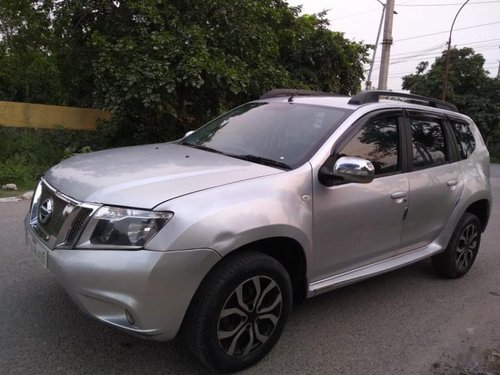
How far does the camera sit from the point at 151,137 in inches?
495

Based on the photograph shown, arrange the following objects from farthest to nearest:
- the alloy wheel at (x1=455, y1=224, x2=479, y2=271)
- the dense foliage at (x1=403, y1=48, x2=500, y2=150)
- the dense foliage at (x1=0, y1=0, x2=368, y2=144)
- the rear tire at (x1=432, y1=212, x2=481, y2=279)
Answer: the dense foliage at (x1=403, y1=48, x2=500, y2=150), the dense foliage at (x1=0, y1=0, x2=368, y2=144), the alloy wheel at (x1=455, y1=224, x2=479, y2=271), the rear tire at (x1=432, y1=212, x2=481, y2=279)

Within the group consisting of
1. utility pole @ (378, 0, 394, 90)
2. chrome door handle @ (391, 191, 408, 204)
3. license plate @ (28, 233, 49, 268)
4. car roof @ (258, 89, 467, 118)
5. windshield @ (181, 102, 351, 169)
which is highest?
utility pole @ (378, 0, 394, 90)

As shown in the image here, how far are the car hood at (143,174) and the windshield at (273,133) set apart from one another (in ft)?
0.66

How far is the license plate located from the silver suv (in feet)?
0.04

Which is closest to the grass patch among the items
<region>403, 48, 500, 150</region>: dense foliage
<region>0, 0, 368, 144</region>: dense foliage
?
<region>0, 0, 368, 144</region>: dense foliage

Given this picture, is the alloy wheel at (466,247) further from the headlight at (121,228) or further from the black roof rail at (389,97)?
the headlight at (121,228)

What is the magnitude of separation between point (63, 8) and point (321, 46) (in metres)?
7.25

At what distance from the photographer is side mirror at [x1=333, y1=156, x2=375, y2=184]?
3250 millimetres

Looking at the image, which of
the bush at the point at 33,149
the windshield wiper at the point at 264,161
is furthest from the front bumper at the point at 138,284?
the bush at the point at 33,149

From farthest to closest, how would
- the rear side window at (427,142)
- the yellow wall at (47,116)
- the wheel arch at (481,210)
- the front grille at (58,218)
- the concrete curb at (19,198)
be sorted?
the yellow wall at (47,116), the concrete curb at (19,198), the wheel arch at (481,210), the rear side window at (427,142), the front grille at (58,218)

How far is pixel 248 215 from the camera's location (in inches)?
114

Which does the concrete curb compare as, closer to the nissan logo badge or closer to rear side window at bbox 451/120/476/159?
the nissan logo badge

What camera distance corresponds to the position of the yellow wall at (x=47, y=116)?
12008 millimetres

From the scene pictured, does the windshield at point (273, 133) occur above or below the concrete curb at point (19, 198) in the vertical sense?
above
